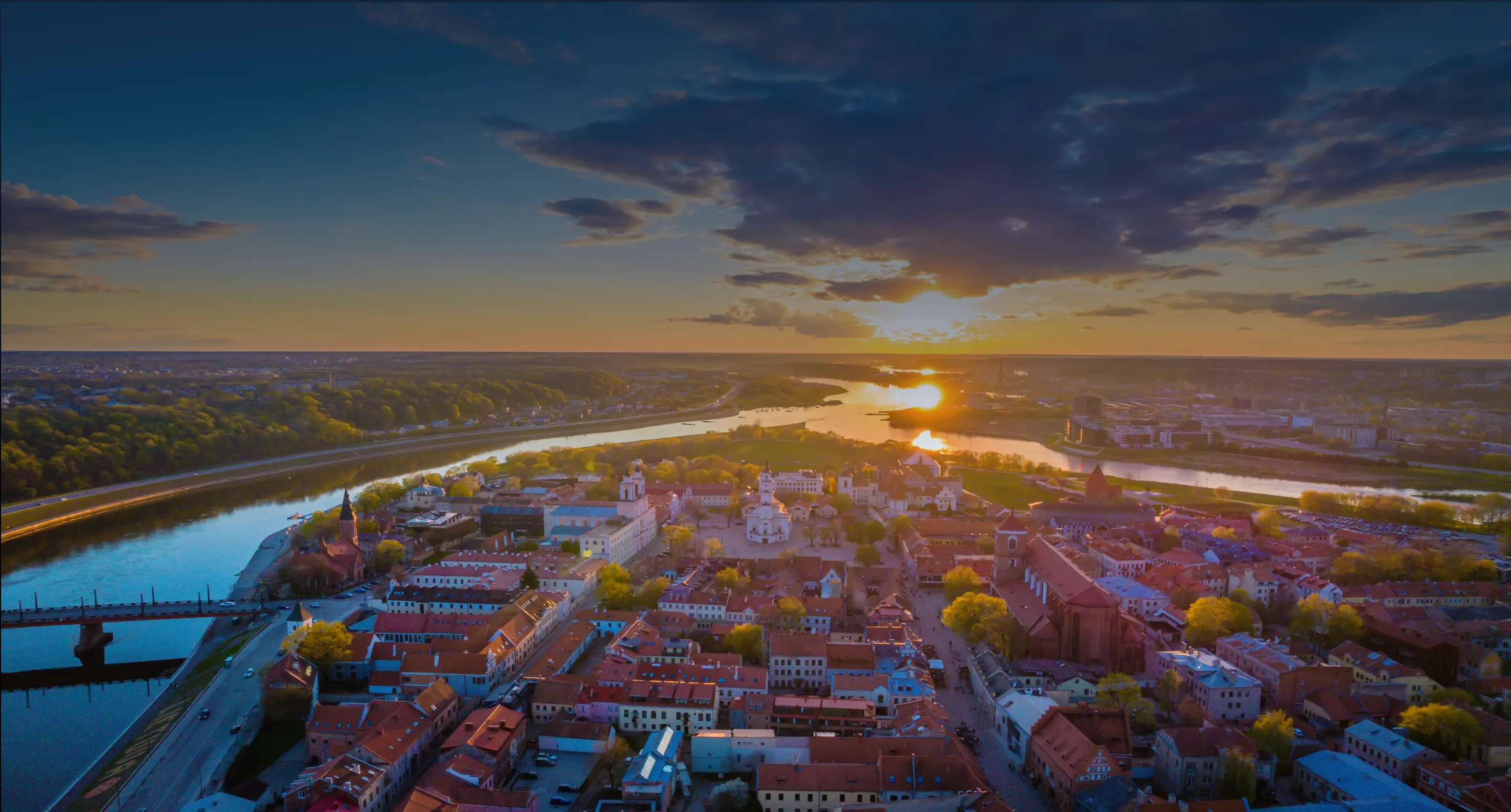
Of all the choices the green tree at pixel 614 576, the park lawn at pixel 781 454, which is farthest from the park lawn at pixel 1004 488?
the green tree at pixel 614 576

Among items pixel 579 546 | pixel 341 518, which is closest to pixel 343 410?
pixel 341 518

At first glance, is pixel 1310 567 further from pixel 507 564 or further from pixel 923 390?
pixel 923 390

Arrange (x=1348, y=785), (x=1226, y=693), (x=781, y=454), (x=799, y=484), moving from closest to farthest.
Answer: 1. (x=1348, y=785)
2. (x=1226, y=693)
3. (x=799, y=484)
4. (x=781, y=454)

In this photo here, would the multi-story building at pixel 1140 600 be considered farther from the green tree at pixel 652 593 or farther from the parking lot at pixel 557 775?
the parking lot at pixel 557 775

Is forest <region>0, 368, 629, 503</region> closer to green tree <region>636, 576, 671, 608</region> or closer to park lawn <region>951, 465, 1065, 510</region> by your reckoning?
green tree <region>636, 576, 671, 608</region>

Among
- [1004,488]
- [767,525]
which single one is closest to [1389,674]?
[767,525]

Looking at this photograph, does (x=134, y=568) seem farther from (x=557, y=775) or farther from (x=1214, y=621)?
(x=1214, y=621)
